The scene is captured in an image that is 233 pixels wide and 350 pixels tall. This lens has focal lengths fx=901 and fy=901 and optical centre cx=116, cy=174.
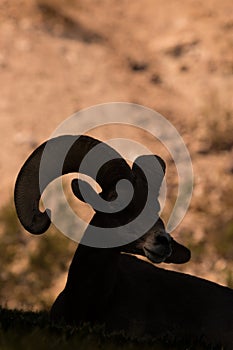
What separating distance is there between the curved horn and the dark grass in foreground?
0.95m

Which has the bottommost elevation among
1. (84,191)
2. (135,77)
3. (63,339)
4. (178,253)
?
(63,339)

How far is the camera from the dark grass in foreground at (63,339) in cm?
560

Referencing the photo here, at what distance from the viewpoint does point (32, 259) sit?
1762cm

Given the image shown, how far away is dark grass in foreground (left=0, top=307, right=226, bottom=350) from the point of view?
18.4 ft

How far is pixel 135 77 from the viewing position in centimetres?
2120

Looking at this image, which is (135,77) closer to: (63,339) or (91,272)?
(91,272)

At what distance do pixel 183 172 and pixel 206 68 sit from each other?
3164 mm

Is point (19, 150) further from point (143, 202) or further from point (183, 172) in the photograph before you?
point (143, 202)

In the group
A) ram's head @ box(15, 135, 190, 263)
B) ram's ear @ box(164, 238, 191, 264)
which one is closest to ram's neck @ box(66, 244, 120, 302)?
ram's head @ box(15, 135, 190, 263)

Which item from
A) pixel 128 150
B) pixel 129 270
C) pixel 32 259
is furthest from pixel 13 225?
pixel 129 270

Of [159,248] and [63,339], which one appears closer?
[63,339]

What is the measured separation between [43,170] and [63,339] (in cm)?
291

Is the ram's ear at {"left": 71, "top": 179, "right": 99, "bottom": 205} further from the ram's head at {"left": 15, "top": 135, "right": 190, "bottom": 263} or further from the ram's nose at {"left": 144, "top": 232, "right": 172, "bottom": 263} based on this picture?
the ram's nose at {"left": 144, "top": 232, "right": 172, "bottom": 263}

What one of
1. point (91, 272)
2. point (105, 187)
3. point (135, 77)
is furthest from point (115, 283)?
point (135, 77)
